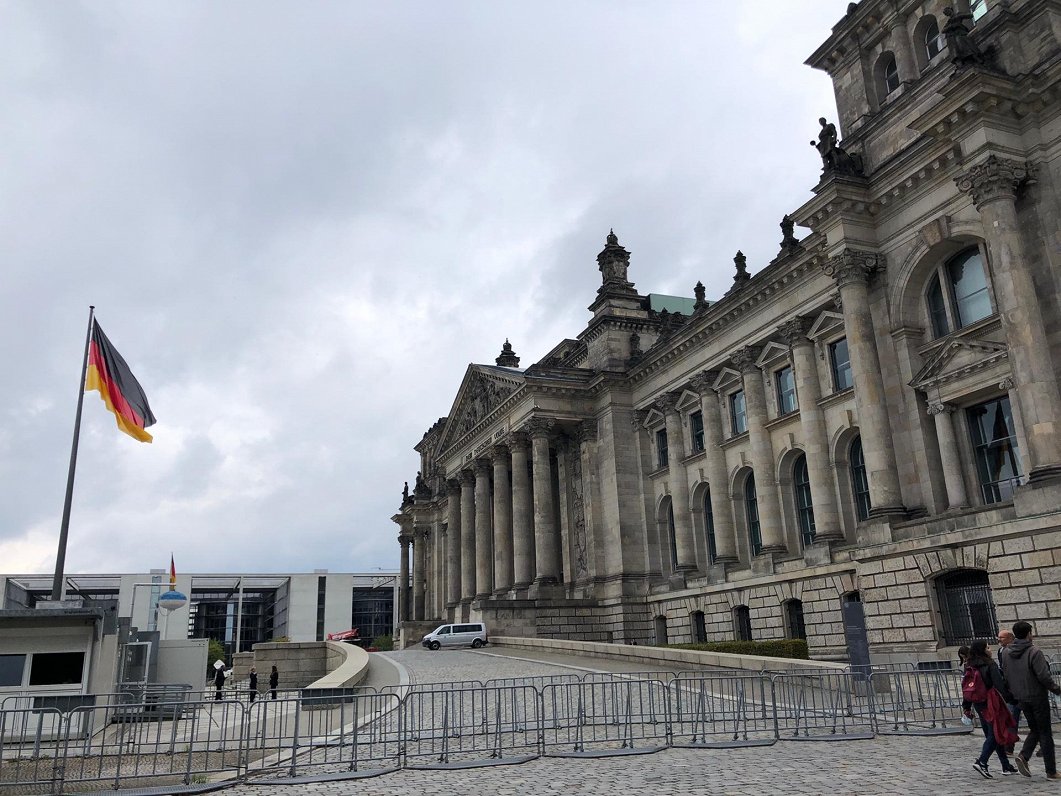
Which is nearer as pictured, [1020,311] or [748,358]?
[1020,311]

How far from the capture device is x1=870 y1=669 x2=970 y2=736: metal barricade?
15883mm

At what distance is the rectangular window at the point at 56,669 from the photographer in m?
18.4

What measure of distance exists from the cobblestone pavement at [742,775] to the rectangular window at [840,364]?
2026 centimetres

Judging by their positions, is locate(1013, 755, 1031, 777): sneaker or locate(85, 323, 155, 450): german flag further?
locate(85, 323, 155, 450): german flag

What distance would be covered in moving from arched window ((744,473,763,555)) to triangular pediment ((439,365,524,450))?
14971 mm

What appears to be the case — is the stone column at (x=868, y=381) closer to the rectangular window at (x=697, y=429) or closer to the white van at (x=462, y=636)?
the rectangular window at (x=697, y=429)

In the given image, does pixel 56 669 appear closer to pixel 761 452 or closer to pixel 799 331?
pixel 761 452

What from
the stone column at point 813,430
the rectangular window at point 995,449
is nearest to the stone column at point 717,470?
the stone column at point 813,430

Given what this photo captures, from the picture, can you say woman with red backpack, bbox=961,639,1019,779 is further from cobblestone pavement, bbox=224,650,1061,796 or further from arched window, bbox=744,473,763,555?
arched window, bbox=744,473,763,555

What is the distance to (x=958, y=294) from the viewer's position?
26.6 m

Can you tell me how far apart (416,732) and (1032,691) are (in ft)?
33.7

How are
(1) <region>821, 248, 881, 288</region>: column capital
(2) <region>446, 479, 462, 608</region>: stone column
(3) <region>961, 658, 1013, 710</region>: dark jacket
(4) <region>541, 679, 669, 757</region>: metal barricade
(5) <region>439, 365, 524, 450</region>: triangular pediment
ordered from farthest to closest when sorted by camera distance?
(2) <region>446, 479, 462, 608</region>: stone column < (5) <region>439, 365, 524, 450</region>: triangular pediment < (1) <region>821, 248, 881, 288</region>: column capital < (4) <region>541, 679, 669, 757</region>: metal barricade < (3) <region>961, 658, 1013, 710</region>: dark jacket

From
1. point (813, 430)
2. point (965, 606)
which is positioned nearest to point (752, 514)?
point (813, 430)

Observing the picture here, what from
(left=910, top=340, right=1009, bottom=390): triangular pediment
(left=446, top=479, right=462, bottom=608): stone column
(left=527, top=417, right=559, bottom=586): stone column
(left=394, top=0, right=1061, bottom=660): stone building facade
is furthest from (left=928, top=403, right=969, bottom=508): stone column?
(left=446, top=479, right=462, bottom=608): stone column
